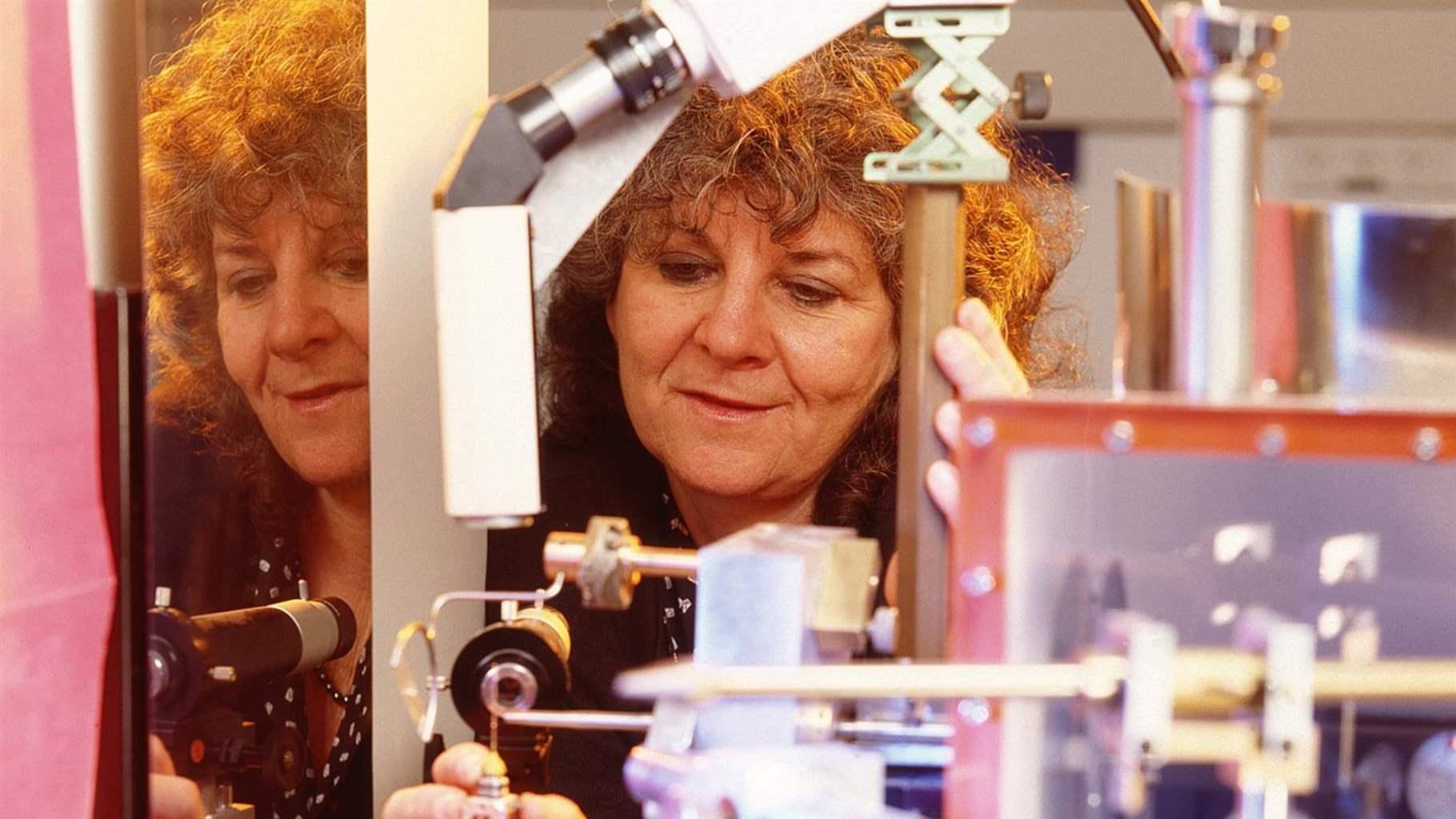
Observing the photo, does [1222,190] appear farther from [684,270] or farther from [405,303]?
[684,270]

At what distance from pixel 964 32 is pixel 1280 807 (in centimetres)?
34

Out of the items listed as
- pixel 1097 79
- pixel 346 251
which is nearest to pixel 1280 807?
pixel 346 251

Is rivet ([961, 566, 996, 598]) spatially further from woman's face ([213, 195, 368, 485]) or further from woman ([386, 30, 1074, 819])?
woman ([386, 30, 1074, 819])

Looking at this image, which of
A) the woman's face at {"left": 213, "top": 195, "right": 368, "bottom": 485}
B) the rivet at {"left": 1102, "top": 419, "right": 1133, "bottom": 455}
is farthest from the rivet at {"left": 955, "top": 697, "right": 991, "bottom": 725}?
the woman's face at {"left": 213, "top": 195, "right": 368, "bottom": 485}

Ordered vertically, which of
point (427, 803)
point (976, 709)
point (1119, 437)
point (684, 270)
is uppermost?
point (684, 270)

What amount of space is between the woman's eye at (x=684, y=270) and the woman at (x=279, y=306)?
0.39 metres

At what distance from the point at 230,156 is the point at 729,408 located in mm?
528

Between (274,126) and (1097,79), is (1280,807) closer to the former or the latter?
(274,126)

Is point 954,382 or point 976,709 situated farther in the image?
point 954,382

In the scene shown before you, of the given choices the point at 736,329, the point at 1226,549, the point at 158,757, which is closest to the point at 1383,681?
the point at 1226,549

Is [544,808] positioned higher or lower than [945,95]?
lower

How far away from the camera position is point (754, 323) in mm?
1201

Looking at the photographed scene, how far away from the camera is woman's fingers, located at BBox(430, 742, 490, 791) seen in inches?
30.5

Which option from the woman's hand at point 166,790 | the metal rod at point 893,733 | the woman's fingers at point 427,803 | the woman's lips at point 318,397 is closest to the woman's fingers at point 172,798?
the woman's hand at point 166,790
